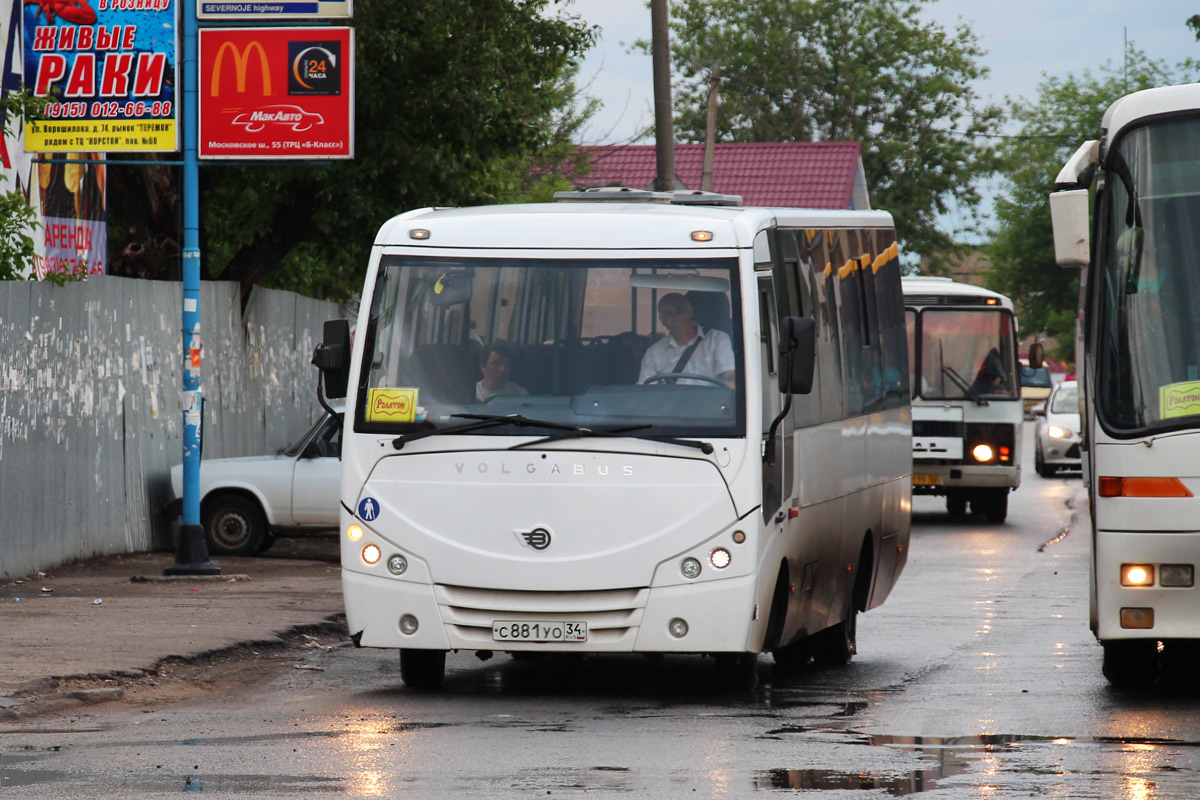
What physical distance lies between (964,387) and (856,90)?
156ft

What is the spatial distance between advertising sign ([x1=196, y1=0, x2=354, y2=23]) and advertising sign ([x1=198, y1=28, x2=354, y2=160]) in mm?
127

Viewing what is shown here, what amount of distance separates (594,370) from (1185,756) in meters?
3.55

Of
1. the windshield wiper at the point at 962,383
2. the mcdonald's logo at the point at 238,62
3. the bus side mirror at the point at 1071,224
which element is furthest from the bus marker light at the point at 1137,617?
the windshield wiper at the point at 962,383

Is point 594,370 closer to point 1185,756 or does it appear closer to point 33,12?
point 1185,756

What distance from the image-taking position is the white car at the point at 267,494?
18.7 meters

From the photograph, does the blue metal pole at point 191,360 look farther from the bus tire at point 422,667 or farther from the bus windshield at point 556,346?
the bus windshield at point 556,346

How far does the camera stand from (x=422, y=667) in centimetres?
1055

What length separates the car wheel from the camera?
18797 mm

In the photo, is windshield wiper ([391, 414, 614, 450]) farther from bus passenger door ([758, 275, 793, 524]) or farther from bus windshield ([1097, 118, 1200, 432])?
bus windshield ([1097, 118, 1200, 432])

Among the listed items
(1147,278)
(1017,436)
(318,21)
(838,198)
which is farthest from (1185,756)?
(838,198)

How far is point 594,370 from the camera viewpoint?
1012 centimetres

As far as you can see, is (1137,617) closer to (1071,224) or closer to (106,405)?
(1071,224)

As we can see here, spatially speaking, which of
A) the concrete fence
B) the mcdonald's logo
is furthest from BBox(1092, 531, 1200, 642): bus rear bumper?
the mcdonald's logo

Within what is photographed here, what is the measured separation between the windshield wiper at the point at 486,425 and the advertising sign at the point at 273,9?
748 centimetres
